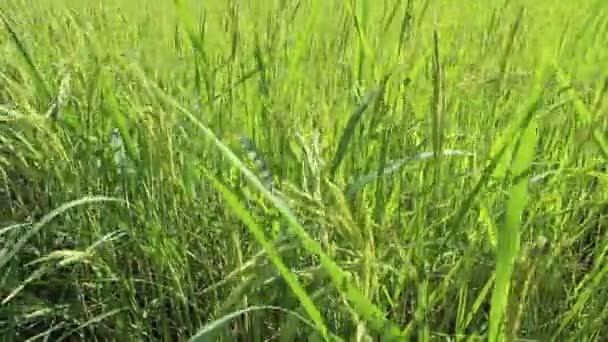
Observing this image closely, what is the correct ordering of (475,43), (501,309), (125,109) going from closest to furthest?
(501,309) → (125,109) → (475,43)

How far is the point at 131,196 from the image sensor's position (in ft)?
3.56

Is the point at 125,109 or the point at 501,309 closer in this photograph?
the point at 501,309

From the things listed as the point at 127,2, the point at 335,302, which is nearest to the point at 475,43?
the point at 335,302

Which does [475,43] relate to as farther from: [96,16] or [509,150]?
[509,150]

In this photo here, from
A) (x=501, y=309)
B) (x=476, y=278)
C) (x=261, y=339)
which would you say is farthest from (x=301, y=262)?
(x=501, y=309)

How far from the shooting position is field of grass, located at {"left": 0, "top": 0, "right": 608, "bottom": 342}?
2.33ft

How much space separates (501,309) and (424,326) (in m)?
0.10

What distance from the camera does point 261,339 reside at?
906 millimetres

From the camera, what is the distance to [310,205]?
2.18 ft

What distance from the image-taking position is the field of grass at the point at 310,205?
71 cm

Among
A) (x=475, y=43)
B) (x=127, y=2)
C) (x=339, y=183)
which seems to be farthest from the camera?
(x=127, y=2)

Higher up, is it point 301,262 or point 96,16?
point 96,16

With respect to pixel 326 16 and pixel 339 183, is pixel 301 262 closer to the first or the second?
pixel 339 183

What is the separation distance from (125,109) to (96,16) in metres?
0.49
